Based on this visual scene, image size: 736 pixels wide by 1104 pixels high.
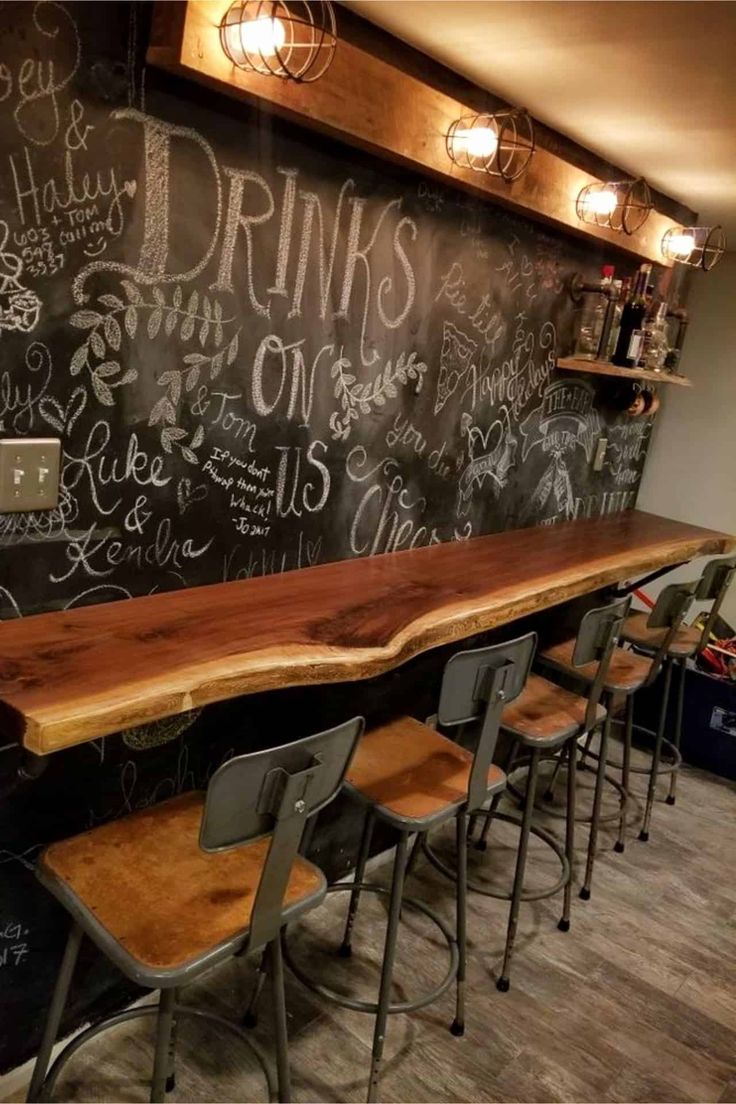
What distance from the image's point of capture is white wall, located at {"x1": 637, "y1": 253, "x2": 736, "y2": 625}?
168 inches

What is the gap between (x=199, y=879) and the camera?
138 centimetres

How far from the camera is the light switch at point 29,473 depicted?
4.36ft

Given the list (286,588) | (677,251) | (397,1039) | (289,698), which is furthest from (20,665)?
(677,251)

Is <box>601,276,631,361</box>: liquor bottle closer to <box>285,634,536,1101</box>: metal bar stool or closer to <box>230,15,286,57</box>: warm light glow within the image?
<box>285,634,536,1101</box>: metal bar stool

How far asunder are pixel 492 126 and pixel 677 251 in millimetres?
1360

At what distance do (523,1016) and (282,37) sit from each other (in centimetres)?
→ 220

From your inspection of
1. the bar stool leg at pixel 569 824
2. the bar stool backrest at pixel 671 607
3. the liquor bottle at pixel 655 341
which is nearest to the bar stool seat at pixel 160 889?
the bar stool leg at pixel 569 824

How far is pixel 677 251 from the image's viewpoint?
9.91ft

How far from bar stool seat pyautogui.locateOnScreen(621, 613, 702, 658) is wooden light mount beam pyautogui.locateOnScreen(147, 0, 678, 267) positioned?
1487 mm

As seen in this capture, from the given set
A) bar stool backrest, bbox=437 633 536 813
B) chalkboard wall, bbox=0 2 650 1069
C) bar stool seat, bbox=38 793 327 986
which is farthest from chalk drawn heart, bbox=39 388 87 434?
bar stool backrest, bbox=437 633 536 813

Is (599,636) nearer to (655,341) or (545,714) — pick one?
(545,714)

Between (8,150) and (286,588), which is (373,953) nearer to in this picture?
(286,588)

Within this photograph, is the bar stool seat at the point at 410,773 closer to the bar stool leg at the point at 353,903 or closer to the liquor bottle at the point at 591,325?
the bar stool leg at the point at 353,903

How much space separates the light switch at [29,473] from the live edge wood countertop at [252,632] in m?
0.20
